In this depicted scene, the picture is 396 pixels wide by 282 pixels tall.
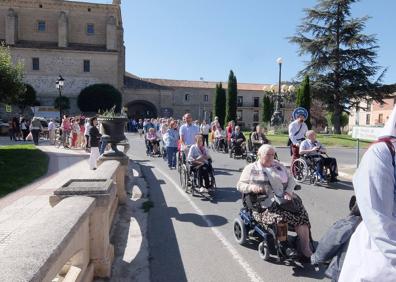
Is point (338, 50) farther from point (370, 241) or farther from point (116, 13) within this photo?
point (370, 241)

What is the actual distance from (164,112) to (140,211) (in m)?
58.8

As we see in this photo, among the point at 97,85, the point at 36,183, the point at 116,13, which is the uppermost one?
the point at 116,13

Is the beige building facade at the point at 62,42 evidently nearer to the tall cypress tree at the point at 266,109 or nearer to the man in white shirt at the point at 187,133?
the tall cypress tree at the point at 266,109

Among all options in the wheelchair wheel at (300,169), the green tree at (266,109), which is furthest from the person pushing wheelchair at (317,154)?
the green tree at (266,109)

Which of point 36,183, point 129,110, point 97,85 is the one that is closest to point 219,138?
point 36,183

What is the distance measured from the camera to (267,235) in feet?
17.1

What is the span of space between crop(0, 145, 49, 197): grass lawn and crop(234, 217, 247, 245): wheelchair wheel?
6582 mm

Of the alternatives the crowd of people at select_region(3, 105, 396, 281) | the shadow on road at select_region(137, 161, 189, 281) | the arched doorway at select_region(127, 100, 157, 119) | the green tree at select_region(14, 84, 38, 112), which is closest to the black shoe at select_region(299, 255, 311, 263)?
the crowd of people at select_region(3, 105, 396, 281)

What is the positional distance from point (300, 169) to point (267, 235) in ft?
22.3

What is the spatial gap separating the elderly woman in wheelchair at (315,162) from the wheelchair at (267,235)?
230 inches

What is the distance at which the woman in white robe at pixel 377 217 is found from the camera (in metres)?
2.19

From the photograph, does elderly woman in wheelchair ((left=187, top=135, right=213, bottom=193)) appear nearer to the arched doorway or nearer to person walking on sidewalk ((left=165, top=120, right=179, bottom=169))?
person walking on sidewalk ((left=165, top=120, right=179, bottom=169))

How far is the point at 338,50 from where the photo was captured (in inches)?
1543

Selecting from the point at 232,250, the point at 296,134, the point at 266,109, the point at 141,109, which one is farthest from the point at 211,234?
the point at 141,109
